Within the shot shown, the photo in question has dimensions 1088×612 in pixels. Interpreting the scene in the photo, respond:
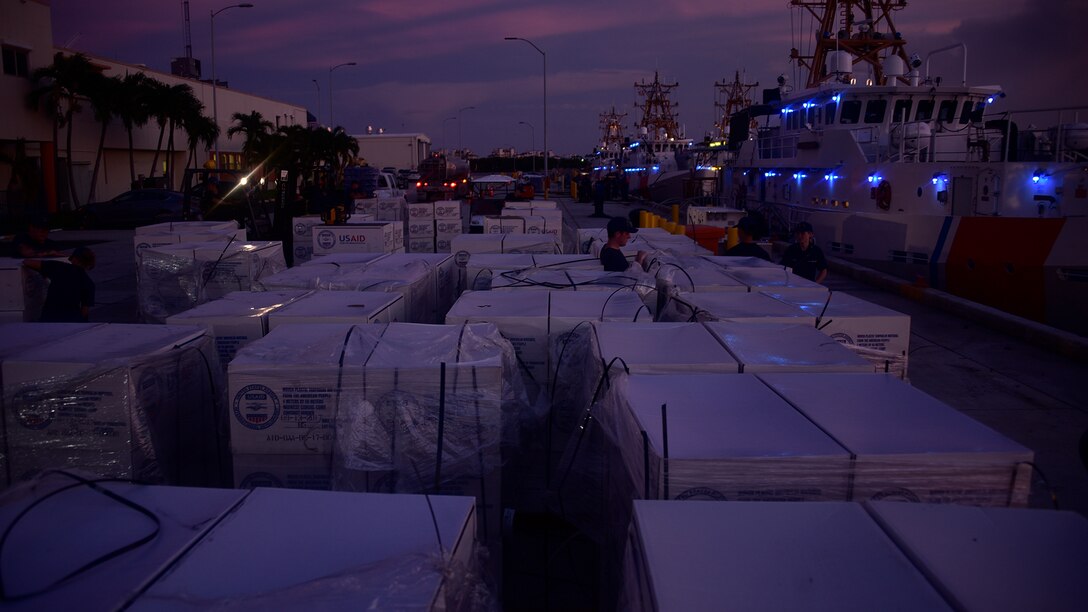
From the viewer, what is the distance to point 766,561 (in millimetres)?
2195

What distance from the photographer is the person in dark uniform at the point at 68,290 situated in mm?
7211

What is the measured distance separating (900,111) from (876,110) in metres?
0.71

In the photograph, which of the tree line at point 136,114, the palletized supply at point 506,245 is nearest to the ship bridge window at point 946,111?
the palletized supply at point 506,245

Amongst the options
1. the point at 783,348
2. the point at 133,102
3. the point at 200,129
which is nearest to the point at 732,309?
the point at 783,348

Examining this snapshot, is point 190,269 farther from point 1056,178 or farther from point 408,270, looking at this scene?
→ point 1056,178

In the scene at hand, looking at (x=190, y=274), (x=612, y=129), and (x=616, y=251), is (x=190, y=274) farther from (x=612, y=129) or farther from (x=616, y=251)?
(x=612, y=129)

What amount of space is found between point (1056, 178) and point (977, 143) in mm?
3442

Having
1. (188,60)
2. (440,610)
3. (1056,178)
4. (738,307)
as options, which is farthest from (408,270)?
(188,60)

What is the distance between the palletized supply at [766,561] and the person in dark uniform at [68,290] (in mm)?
6622

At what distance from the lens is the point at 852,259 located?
17.5 meters

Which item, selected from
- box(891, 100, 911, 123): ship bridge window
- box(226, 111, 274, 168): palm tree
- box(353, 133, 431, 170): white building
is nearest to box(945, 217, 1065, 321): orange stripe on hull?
box(891, 100, 911, 123): ship bridge window

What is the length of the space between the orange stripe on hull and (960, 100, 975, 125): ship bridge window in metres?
7.84

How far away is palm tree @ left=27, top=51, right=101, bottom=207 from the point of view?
3247 centimetres

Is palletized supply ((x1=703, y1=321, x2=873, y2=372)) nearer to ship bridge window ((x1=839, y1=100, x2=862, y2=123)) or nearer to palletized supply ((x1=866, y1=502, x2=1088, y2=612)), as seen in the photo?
palletized supply ((x1=866, y1=502, x2=1088, y2=612))
